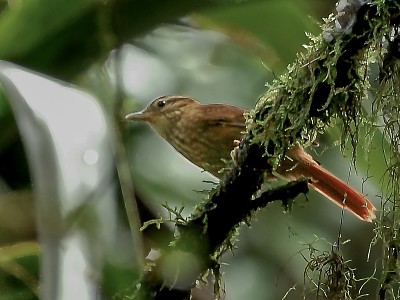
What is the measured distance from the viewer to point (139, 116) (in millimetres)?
1906

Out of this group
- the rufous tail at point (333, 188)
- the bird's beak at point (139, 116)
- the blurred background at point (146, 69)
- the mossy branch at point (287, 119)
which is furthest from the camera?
the bird's beak at point (139, 116)

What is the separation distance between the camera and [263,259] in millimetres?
2553

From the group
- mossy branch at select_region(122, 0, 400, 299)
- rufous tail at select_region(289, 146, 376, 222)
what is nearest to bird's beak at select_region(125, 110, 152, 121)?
rufous tail at select_region(289, 146, 376, 222)

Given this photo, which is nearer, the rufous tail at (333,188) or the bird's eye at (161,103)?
the rufous tail at (333,188)

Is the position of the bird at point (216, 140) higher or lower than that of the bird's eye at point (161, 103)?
lower

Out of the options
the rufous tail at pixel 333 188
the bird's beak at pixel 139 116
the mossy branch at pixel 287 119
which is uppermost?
the bird's beak at pixel 139 116

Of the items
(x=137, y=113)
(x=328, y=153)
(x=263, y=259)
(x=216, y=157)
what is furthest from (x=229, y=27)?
(x=263, y=259)

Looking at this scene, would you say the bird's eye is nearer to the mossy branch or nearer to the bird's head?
the bird's head

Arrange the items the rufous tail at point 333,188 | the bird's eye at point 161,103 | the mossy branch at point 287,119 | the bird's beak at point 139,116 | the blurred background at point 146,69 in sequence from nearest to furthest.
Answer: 1. the mossy branch at point 287,119
2. the blurred background at point 146,69
3. the rufous tail at point 333,188
4. the bird's beak at point 139,116
5. the bird's eye at point 161,103

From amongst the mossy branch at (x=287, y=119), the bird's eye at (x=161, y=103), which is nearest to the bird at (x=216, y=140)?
the bird's eye at (x=161, y=103)

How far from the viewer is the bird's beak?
73.0 inches

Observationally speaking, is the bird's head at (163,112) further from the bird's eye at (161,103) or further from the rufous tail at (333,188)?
the rufous tail at (333,188)

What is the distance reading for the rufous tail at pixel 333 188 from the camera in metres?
1.46

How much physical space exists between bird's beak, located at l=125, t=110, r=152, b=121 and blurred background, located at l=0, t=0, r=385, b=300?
18mm
